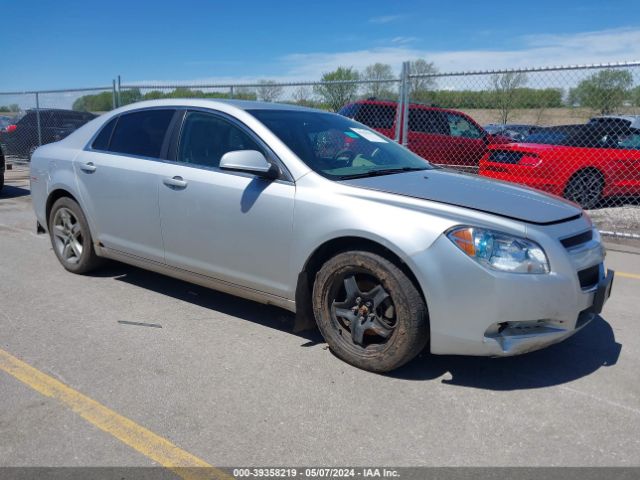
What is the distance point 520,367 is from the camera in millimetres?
3658

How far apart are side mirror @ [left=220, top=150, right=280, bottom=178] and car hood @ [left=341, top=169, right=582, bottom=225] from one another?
1.74 ft

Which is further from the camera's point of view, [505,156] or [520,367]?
[505,156]

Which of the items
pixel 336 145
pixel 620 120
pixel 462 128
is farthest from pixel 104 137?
pixel 462 128

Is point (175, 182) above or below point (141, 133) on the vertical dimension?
below

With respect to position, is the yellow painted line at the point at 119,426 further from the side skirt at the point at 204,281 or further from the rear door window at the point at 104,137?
the rear door window at the point at 104,137

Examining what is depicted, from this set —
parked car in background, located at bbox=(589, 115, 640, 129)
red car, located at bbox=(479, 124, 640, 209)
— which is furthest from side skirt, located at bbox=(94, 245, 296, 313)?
parked car in background, located at bbox=(589, 115, 640, 129)

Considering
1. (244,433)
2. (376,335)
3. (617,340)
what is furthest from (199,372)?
(617,340)

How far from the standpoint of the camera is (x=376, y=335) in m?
3.53

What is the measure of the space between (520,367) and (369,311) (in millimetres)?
1068

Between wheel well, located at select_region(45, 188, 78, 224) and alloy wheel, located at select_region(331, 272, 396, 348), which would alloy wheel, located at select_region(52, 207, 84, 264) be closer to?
wheel well, located at select_region(45, 188, 78, 224)

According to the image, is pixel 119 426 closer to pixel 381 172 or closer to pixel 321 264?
pixel 321 264

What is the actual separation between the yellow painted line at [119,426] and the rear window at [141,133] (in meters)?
1.93

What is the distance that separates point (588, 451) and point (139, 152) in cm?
385

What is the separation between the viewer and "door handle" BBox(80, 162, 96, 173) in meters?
4.97
